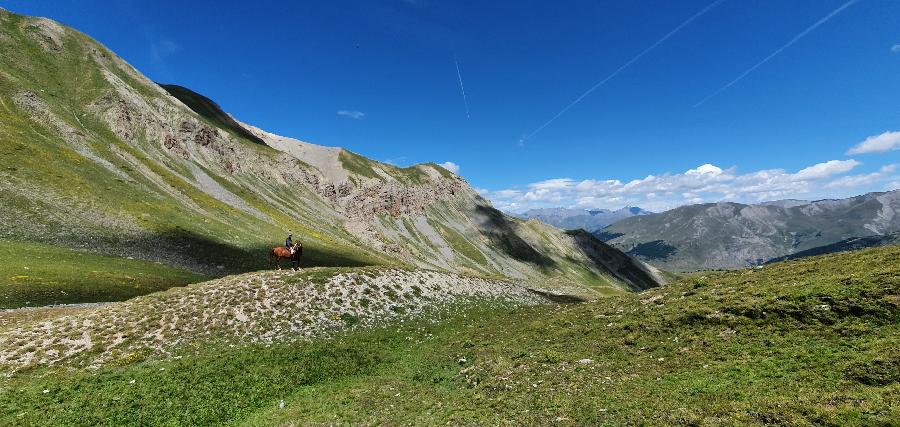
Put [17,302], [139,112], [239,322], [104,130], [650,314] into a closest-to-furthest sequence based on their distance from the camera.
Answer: [650,314] < [239,322] < [17,302] < [104,130] < [139,112]

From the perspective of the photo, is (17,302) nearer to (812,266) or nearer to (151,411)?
(151,411)

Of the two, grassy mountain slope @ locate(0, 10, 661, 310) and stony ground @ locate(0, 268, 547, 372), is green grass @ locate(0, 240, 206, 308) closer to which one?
grassy mountain slope @ locate(0, 10, 661, 310)

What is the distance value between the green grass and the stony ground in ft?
28.8

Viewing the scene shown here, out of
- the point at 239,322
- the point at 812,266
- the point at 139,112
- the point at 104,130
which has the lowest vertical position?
the point at 239,322

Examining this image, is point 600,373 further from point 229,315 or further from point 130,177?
point 130,177

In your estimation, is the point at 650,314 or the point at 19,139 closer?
the point at 650,314

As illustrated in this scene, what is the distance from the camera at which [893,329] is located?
17812mm

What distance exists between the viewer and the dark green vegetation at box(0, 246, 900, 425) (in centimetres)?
1563

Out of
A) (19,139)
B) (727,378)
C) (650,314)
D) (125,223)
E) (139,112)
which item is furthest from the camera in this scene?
(139,112)

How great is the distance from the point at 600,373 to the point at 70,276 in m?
54.7

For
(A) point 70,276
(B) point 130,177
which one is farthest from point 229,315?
(B) point 130,177

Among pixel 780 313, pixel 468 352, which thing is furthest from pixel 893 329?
pixel 468 352

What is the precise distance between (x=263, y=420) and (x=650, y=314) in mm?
24535

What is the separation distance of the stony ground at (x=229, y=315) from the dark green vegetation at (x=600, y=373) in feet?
7.43
